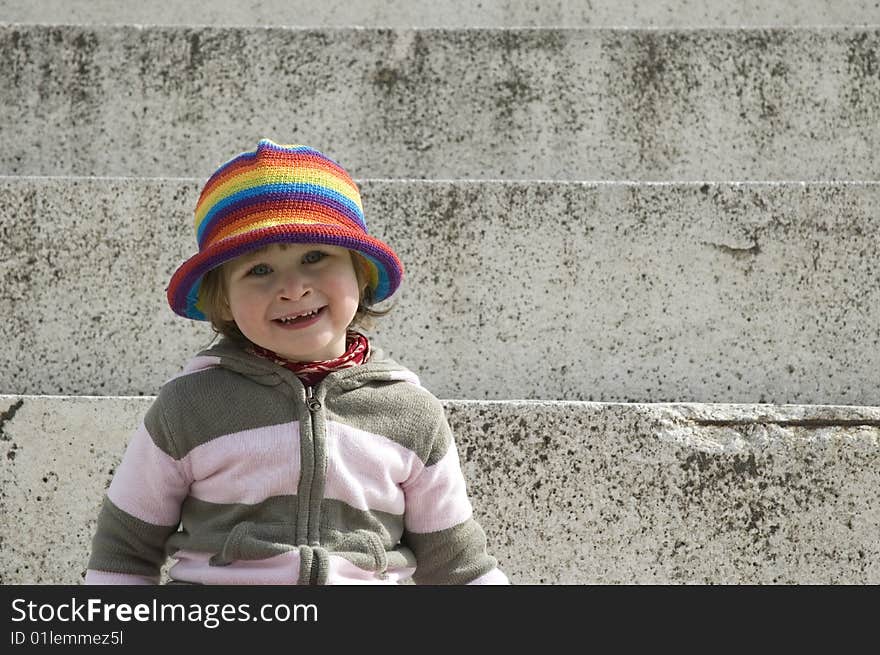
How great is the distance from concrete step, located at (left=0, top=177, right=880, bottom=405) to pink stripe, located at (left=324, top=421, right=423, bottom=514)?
2.10ft

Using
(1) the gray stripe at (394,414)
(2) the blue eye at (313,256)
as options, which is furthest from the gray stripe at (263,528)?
(2) the blue eye at (313,256)

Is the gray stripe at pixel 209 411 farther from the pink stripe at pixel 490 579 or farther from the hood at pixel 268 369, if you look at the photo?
the pink stripe at pixel 490 579

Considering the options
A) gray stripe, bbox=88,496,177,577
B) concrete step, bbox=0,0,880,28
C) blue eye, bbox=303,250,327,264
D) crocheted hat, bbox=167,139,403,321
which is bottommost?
gray stripe, bbox=88,496,177,577

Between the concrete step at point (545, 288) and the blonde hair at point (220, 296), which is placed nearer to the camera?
the blonde hair at point (220, 296)

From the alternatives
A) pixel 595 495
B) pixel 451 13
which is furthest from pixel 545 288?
pixel 451 13

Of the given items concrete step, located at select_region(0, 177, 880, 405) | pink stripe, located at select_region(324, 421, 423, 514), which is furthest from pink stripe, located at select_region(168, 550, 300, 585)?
concrete step, located at select_region(0, 177, 880, 405)

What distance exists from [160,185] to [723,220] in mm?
1177

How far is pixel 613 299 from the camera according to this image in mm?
2373

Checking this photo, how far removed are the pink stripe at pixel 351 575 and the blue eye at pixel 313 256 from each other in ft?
1.40

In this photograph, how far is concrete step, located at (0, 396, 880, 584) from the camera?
84.3 inches

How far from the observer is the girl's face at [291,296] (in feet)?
5.43

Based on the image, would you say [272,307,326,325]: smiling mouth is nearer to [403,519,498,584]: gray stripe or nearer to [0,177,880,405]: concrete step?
[403,519,498,584]: gray stripe

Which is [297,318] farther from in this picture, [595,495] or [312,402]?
[595,495]

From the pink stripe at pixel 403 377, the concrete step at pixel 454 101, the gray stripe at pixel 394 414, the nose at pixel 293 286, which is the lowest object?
the gray stripe at pixel 394 414
